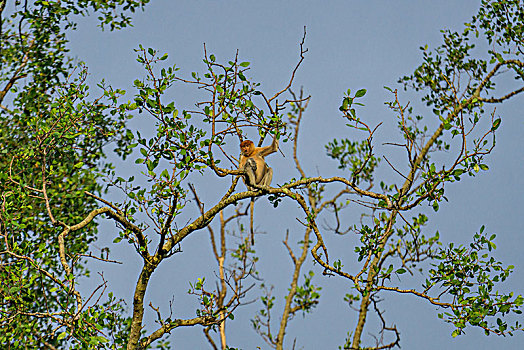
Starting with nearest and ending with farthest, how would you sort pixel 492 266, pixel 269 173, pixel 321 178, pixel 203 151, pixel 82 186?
pixel 203 151
pixel 321 178
pixel 492 266
pixel 269 173
pixel 82 186

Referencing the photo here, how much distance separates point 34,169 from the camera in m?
8.58

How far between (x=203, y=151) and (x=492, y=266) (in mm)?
3845

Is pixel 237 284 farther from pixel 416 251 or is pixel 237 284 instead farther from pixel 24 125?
pixel 24 125

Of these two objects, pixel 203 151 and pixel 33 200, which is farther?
pixel 33 200

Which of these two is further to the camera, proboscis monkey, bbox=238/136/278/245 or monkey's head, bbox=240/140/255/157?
monkey's head, bbox=240/140/255/157

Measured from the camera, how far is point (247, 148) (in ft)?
26.5

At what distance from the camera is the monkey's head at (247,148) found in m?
8.06

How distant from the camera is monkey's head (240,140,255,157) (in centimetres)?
806

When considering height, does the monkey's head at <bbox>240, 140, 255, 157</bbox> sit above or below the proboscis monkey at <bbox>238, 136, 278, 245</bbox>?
above

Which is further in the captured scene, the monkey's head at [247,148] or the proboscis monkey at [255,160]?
the monkey's head at [247,148]

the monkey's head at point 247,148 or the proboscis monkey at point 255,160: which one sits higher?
the monkey's head at point 247,148

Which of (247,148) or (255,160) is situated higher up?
(247,148)

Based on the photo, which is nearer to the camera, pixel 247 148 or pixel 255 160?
→ pixel 255 160

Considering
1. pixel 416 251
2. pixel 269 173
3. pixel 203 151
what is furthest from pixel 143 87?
pixel 416 251
